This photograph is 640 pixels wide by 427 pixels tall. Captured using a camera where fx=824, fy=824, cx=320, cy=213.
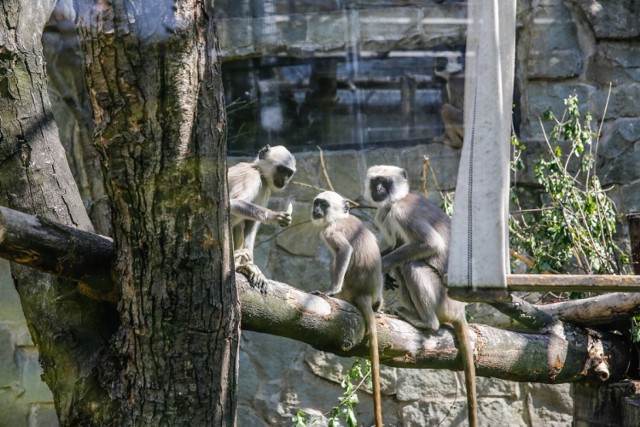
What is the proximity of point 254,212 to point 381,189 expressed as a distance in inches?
42.2

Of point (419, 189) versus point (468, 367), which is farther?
point (419, 189)

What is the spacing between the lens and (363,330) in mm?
4598

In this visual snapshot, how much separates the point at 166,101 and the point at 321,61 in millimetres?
4650

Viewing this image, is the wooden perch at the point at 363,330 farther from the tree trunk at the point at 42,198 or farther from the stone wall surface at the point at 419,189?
the stone wall surface at the point at 419,189

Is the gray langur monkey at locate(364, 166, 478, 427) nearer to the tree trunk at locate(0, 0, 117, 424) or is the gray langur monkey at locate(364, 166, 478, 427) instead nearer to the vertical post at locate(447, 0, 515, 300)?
the vertical post at locate(447, 0, 515, 300)

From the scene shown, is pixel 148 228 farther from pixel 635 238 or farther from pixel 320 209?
pixel 635 238

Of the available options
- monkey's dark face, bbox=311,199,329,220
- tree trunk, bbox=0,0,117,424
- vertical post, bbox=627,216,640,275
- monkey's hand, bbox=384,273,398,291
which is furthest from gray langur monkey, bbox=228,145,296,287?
vertical post, bbox=627,216,640,275

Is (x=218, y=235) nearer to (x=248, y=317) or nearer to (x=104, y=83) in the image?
(x=104, y=83)

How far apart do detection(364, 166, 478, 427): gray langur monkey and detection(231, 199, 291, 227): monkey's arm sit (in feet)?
3.12

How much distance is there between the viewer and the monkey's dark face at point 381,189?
5.76m

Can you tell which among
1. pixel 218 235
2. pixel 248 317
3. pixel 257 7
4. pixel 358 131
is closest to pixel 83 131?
pixel 257 7

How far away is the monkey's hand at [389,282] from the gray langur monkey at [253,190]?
0.95 meters

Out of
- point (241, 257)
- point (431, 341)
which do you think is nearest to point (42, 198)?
point (241, 257)

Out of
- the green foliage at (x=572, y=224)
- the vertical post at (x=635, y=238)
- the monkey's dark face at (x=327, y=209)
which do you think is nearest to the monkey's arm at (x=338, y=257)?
the monkey's dark face at (x=327, y=209)
